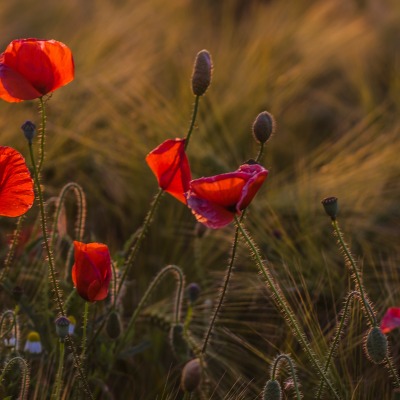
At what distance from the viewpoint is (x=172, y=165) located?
1246mm

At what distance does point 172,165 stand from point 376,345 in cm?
37

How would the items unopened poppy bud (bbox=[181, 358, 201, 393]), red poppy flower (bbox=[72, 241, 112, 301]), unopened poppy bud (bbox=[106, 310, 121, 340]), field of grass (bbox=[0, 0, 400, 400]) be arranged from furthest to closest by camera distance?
field of grass (bbox=[0, 0, 400, 400]), unopened poppy bud (bbox=[106, 310, 121, 340]), red poppy flower (bbox=[72, 241, 112, 301]), unopened poppy bud (bbox=[181, 358, 201, 393])

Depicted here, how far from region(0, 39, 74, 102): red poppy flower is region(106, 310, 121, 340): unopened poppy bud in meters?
0.33

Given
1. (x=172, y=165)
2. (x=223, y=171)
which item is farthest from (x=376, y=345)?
(x=223, y=171)

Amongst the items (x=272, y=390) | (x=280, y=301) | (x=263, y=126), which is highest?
(x=263, y=126)

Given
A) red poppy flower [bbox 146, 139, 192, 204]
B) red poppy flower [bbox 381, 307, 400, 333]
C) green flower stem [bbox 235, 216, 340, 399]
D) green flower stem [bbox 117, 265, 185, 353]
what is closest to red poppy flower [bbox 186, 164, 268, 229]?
green flower stem [bbox 235, 216, 340, 399]

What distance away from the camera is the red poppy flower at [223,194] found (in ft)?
3.48

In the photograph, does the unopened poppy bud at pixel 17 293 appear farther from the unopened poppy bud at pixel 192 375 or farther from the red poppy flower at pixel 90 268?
the unopened poppy bud at pixel 192 375

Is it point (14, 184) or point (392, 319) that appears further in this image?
point (392, 319)

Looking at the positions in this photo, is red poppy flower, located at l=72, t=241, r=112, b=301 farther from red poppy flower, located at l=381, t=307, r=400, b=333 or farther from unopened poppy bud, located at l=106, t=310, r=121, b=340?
red poppy flower, located at l=381, t=307, r=400, b=333

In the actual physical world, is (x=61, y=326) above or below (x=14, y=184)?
below

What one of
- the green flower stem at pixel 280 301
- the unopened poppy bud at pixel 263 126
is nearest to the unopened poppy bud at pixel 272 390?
the green flower stem at pixel 280 301

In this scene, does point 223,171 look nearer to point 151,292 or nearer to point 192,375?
point 151,292

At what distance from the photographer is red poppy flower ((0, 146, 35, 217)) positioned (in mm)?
1167
